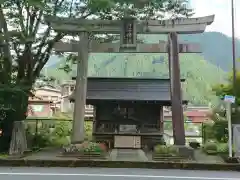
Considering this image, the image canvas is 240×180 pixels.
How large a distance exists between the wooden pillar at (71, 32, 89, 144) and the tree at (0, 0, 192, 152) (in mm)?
1557

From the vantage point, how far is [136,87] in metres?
17.2

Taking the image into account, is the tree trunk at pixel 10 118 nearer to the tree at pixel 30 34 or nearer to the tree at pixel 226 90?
the tree at pixel 30 34

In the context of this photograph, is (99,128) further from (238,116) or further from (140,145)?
(238,116)

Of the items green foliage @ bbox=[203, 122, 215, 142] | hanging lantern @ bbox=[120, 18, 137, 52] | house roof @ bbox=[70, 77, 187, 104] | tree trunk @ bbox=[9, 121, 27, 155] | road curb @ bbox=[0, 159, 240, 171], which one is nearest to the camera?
road curb @ bbox=[0, 159, 240, 171]

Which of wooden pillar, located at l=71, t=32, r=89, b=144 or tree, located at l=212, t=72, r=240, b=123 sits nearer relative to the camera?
wooden pillar, located at l=71, t=32, r=89, b=144

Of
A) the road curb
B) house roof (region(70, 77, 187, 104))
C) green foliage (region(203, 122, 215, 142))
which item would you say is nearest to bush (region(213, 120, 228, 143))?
green foliage (region(203, 122, 215, 142))

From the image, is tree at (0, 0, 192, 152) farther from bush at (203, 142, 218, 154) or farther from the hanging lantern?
bush at (203, 142, 218, 154)

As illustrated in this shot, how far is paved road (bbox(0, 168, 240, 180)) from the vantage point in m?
8.62

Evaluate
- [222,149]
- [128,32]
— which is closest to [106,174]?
[128,32]

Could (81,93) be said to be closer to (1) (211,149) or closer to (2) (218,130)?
(1) (211,149)

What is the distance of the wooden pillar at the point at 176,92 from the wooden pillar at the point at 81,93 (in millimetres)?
3608

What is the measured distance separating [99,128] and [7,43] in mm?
6339

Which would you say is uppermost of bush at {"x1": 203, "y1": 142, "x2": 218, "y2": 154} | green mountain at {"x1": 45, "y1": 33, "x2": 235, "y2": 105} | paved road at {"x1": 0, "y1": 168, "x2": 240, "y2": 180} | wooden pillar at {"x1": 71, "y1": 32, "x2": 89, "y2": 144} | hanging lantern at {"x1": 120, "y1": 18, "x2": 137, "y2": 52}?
green mountain at {"x1": 45, "y1": 33, "x2": 235, "y2": 105}

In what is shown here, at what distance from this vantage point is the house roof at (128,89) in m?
16.1
